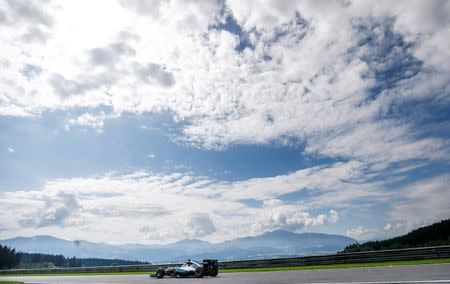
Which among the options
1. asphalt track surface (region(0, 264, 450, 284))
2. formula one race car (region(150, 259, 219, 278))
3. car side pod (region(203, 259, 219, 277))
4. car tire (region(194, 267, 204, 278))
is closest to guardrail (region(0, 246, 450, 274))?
asphalt track surface (region(0, 264, 450, 284))

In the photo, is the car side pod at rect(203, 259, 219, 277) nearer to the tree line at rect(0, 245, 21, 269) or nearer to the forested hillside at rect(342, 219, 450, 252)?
the forested hillside at rect(342, 219, 450, 252)

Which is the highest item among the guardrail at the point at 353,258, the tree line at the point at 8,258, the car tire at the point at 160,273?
the tree line at the point at 8,258

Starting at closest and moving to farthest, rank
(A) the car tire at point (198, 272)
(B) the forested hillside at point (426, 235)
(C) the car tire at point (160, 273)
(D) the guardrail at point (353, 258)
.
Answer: (D) the guardrail at point (353, 258) < (A) the car tire at point (198, 272) < (C) the car tire at point (160, 273) < (B) the forested hillside at point (426, 235)

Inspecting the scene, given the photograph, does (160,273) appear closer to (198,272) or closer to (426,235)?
(198,272)

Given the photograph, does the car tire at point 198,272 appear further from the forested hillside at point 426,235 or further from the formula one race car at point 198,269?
the forested hillside at point 426,235

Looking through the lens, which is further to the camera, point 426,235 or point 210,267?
point 426,235

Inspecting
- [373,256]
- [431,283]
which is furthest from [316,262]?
[431,283]

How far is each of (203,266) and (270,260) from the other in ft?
26.7

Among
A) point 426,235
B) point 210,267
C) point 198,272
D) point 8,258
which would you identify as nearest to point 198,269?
point 198,272

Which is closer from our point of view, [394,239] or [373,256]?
[373,256]

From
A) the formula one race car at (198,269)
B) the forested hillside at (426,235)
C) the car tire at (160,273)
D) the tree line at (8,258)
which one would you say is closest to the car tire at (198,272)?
the formula one race car at (198,269)

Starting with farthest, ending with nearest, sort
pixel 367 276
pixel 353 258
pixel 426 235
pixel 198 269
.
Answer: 1. pixel 426 235
2. pixel 353 258
3. pixel 198 269
4. pixel 367 276

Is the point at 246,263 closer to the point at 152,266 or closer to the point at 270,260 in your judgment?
the point at 270,260

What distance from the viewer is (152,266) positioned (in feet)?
134
